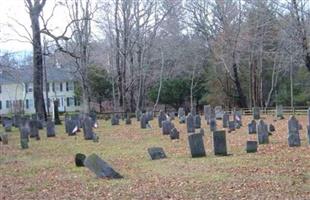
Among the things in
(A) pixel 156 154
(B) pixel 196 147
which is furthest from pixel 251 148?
(A) pixel 156 154

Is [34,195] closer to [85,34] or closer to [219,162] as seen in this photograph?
[219,162]

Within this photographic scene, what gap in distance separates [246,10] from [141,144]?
104ft

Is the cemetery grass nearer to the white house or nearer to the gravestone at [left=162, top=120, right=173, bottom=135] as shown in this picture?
the gravestone at [left=162, top=120, right=173, bottom=135]

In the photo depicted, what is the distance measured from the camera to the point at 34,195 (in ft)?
32.5

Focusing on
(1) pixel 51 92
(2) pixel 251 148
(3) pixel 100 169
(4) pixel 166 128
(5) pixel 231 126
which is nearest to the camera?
(3) pixel 100 169

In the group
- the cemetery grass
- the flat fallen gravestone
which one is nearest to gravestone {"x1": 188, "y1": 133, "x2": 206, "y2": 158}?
the cemetery grass

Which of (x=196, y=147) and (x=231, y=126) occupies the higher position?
(x=231, y=126)

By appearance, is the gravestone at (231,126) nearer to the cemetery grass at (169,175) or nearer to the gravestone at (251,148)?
the cemetery grass at (169,175)

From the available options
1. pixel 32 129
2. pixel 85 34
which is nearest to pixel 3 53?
pixel 85 34

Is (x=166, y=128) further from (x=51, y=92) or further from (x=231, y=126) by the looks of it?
(x=51, y=92)

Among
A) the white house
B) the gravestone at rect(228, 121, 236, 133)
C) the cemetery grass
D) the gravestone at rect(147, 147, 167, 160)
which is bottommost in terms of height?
the cemetery grass

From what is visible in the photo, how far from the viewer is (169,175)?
1126 centimetres

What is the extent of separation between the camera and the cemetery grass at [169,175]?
30.7 feet

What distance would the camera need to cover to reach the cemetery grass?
9359 mm
